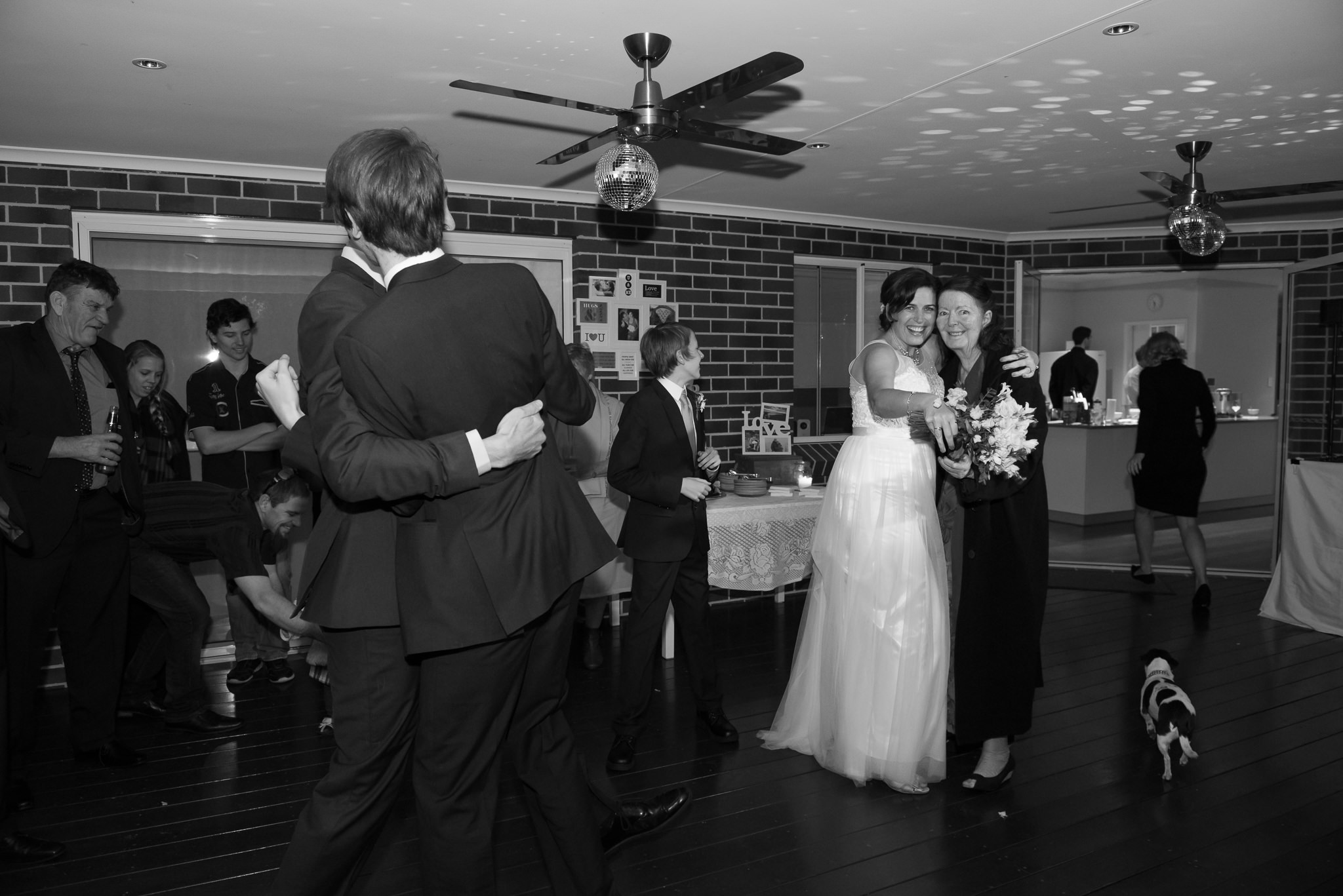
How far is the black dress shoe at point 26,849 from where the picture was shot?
2836 mm

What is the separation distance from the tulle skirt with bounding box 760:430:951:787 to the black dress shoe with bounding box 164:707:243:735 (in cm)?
251

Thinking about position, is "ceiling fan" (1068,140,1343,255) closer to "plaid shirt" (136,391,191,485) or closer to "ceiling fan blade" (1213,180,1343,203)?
Answer: "ceiling fan blade" (1213,180,1343,203)

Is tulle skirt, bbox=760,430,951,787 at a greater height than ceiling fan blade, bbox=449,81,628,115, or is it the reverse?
ceiling fan blade, bbox=449,81,628,115

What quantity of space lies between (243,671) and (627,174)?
10.7 ft

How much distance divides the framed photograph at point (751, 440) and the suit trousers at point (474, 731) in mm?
4512

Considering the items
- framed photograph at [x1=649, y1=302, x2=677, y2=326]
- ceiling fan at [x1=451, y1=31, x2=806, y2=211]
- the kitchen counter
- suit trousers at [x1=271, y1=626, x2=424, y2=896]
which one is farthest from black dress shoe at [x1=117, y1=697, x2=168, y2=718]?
the kitchen counter

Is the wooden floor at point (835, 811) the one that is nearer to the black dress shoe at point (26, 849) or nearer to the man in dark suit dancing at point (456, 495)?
the black dress shoe at point (26, 849)

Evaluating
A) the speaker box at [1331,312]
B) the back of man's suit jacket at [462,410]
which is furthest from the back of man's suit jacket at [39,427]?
the speaker box at [1331,312]

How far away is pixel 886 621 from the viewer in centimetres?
328

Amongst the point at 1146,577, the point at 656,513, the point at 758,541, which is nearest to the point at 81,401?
the point at 656,513

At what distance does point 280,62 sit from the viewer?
3.43 meters

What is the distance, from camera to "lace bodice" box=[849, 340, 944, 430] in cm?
336

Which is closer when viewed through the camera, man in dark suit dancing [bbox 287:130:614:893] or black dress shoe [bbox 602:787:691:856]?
man in dark suit dancing [bbox 287:130:614:893]

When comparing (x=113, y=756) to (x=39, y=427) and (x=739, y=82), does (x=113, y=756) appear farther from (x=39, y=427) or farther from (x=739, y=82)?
(x=739, y=82)
